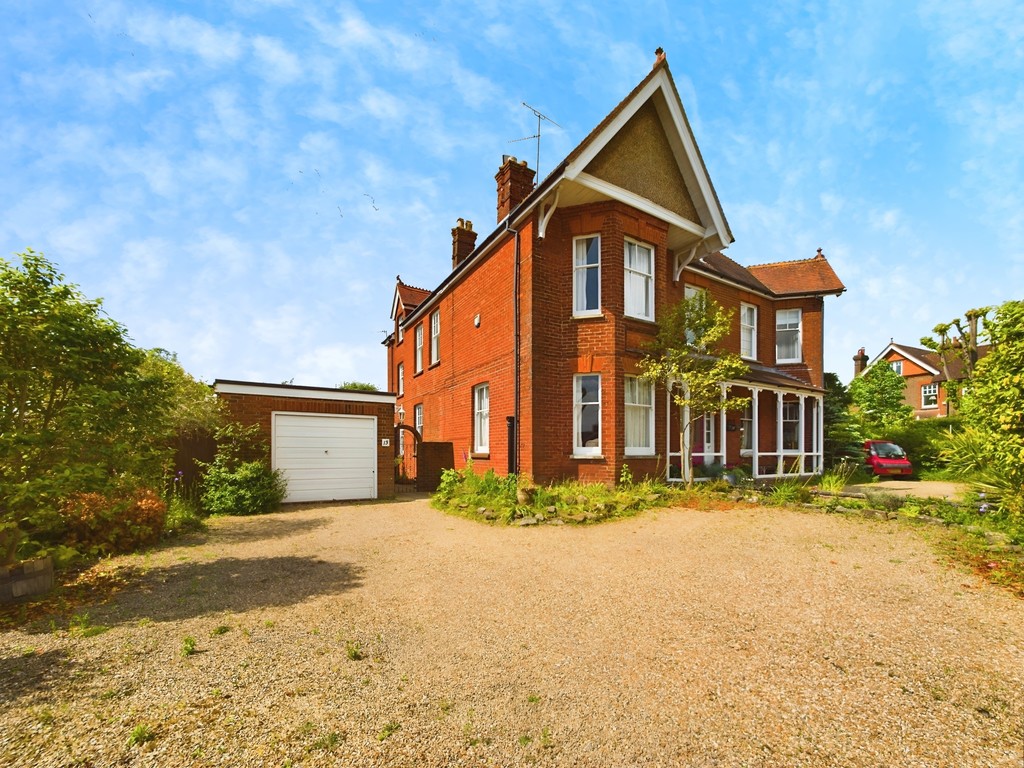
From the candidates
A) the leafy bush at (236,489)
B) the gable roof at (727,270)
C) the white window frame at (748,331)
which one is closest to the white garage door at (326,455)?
the leafy bush at (236,489)

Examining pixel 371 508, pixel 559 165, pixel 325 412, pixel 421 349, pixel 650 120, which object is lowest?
pixel 371 508

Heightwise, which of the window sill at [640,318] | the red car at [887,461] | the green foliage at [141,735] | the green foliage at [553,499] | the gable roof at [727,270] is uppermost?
the gable roof at [727,270]

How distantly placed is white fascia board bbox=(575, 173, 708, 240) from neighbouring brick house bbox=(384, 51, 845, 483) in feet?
0.13

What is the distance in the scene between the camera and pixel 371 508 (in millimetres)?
12109

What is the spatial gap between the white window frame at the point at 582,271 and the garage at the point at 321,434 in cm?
594

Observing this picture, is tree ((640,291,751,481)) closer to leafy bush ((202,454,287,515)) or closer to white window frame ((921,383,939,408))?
leafy bush ((202,454,287,515))

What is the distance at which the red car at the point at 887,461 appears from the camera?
1970 centimetres

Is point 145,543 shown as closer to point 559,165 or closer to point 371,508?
point 371,508

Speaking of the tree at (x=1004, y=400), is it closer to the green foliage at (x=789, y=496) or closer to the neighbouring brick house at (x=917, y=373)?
the green foliage at (x=789, y=496)

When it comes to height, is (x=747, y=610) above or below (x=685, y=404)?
below

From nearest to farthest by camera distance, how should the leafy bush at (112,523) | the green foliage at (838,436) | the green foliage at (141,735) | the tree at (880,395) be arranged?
the green foliage at (141,735), the leafy bush at (112,523), the green foliage at (838,436), the tree at (880,395)

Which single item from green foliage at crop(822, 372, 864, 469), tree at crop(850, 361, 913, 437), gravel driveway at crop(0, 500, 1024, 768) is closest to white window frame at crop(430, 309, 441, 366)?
gravel driveway at crop(0, 500, 1024, 768)

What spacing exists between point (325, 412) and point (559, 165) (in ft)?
28.9

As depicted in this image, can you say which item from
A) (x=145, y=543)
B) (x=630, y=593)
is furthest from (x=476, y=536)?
(x=145, y=543)
